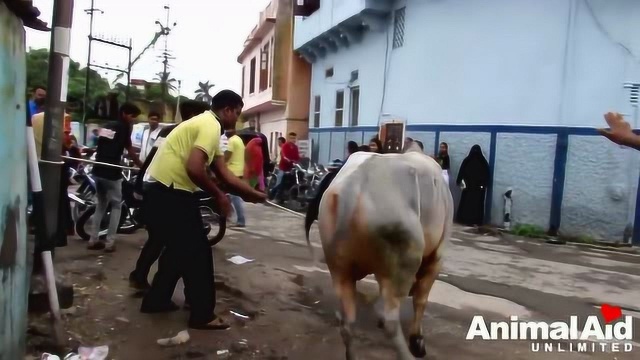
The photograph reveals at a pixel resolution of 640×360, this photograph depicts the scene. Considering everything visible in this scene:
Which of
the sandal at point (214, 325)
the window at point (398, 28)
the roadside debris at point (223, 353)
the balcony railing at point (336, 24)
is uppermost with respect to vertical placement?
the balcony railing at point (336, 24)

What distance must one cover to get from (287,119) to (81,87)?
23.0 meters

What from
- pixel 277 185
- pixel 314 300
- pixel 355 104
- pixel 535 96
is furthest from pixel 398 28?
pixel 314 300

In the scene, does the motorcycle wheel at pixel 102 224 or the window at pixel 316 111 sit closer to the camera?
the motorcycle wheel at pixel 102 224

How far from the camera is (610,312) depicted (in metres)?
6.15

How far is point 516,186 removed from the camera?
12016 mm

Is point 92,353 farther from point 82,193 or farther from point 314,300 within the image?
point 82,193

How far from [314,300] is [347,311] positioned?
84.1 inches

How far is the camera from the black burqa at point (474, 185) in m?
12.2

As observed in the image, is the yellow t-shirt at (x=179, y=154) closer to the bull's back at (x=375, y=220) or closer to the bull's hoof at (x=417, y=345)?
the bull's back at (x=375, y=220)

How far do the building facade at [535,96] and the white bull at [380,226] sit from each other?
324 inches

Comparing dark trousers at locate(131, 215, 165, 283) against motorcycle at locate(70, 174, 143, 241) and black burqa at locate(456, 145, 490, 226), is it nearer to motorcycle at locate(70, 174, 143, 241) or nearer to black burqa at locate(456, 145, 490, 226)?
motorcycle at locate(70, 174, 143, 241)

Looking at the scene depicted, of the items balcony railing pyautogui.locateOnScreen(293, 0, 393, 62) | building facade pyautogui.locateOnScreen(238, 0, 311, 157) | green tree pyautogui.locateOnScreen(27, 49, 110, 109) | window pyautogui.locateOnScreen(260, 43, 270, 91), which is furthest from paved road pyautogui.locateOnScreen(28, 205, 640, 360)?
green tree pyautogui.locateOnScreen(27, 49, 110, 109)

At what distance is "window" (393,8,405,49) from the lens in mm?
14481

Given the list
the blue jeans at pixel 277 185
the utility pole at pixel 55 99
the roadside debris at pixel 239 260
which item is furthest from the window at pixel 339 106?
the utility pole at pixel 55 99
